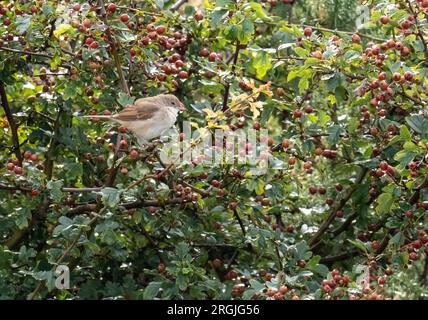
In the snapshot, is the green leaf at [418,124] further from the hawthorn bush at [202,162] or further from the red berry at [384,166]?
the red berry at [384,166]

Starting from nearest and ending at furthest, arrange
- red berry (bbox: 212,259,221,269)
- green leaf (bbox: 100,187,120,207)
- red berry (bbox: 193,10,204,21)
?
green leaf (bbox: 100,187,120,207) < red berry (bbox: 193,10,204,21) < red berry (bbox: 212,259,221,269)

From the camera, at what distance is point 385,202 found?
3404mm

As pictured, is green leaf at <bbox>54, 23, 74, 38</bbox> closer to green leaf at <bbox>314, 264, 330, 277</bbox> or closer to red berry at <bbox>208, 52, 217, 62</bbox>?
red berry at <bbox>208, 52, 217, 62</bbox>

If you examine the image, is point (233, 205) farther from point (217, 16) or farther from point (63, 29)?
point (63, 29)

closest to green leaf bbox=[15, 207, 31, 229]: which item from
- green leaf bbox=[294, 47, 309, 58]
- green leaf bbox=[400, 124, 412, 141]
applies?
green leaf bbox=[294, 47, 309, 58]

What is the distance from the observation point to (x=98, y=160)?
3910mm

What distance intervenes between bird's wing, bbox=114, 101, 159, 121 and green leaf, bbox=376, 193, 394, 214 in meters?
0.92

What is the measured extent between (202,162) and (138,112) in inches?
14.3

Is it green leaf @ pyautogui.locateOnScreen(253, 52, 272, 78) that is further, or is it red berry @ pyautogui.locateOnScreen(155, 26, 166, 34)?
green leaf @ pyautogui.locateOnScreen(253, 52, 272, 78)

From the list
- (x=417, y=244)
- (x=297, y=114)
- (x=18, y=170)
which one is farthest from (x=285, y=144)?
(x=18, y=170)

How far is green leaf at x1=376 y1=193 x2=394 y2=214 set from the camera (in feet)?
11.2

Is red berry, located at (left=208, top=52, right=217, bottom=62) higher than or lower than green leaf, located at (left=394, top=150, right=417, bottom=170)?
higher

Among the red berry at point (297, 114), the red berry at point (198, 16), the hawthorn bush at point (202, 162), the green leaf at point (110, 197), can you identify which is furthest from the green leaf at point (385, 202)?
the red berry at point (198, 16)
